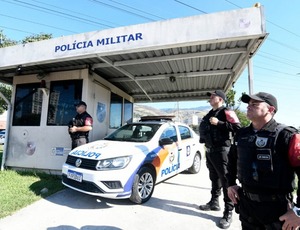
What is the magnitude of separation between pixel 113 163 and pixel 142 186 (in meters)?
0.77

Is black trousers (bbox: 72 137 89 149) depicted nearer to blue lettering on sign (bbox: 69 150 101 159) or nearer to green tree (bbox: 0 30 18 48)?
blue lettering on sign (bbox: 69 150 101 159)

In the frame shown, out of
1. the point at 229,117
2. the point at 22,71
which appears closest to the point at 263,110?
the point at 229,117

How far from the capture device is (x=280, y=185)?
6.14 ft

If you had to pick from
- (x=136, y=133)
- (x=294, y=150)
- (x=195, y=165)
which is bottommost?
(x=195, y=165)

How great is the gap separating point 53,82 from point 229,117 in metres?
5.64

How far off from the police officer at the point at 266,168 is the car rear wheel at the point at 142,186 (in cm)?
234

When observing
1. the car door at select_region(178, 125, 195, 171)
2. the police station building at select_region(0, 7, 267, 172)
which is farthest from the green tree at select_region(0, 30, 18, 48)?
the car door at select_region(178, 125, 195, 171)

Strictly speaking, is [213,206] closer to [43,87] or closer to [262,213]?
[262,213]

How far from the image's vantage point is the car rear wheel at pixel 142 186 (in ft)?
14.0

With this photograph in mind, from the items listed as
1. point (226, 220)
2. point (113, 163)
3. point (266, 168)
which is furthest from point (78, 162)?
point (266, 168)

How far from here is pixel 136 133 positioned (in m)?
5.64

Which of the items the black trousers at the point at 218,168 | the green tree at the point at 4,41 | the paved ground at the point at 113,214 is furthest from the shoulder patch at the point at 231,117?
the green tree at the point at 4,41

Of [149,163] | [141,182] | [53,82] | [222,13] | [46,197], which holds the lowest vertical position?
[46,197]

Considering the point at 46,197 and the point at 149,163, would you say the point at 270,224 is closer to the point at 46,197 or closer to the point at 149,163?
the point at 149,163
